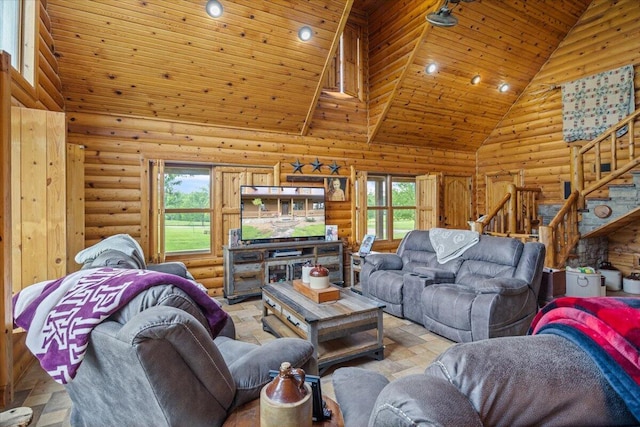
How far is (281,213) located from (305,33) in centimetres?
252

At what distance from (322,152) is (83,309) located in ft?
15.8

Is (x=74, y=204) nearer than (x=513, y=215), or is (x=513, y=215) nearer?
(x=74, y=204)

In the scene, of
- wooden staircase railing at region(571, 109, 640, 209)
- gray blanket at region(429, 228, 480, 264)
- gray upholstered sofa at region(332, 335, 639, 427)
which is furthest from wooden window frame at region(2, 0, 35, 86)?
wooden staircase railing at region(571, 109, 640, 209)

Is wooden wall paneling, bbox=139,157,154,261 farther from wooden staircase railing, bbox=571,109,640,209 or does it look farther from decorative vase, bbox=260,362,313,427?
wooden staircase railing, bbox=571,109,640,209

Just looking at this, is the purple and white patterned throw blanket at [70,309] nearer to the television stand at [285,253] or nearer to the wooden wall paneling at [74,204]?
the wooden wall paneling at [74,204]

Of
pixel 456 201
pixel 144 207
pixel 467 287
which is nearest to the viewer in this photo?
pixel 467 287

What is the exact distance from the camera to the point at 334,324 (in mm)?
2602

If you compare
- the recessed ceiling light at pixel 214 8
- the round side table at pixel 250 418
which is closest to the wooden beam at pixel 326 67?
the recessed ceiling light at pixel 214 8

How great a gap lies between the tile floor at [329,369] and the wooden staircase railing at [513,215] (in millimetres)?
2758

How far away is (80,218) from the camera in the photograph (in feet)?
12.0

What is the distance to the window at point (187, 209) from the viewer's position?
4750 millimetres

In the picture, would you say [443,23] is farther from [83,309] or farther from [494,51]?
[83,309]

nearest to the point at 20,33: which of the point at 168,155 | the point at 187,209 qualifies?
the point at 168,155

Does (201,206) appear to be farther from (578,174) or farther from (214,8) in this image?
(578,174)
